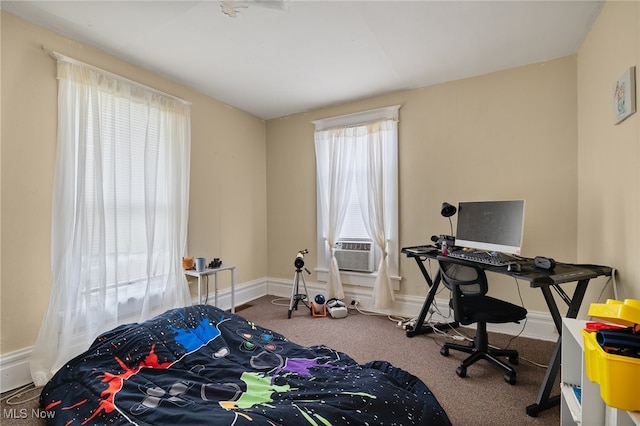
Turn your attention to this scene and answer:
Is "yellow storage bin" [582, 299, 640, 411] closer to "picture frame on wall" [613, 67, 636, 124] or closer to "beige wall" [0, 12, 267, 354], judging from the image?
"picture frame on wall" [613, 67, 636, 124]

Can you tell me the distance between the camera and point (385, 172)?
3359mm

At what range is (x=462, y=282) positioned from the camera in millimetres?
2086

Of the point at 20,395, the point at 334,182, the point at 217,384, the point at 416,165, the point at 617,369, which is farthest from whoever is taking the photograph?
the point at 334,182

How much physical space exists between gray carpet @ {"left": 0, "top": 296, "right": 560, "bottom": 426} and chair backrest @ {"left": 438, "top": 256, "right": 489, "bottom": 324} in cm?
45

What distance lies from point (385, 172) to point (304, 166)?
3.83ft

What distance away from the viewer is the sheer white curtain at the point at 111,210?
83.7 inches

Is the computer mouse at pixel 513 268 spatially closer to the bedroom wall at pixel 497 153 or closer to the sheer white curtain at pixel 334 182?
the bedroom wall at pixel 497 153

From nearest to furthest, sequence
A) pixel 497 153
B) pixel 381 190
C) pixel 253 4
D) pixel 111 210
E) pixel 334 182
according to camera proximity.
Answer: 1. pixel 253 4
2. pixel 111 210
3. pixel 497 153
4. pixel 381 190
5. pixel 334 182

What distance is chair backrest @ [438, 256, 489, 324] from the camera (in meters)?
2.06

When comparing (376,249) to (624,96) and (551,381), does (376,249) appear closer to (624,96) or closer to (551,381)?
(551,381)

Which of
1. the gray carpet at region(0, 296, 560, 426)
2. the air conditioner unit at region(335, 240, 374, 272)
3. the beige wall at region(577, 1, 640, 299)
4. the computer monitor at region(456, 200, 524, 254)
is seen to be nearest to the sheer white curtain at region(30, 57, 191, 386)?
the gray carpet at region(0, 296, 560, 426)

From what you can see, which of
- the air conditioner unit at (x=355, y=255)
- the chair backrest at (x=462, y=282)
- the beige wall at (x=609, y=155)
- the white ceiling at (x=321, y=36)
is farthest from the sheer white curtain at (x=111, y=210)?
the beige wall at (x=609, y=155)

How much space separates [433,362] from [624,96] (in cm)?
215

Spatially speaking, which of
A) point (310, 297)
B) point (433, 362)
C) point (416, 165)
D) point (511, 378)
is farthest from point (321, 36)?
point (310, 297)
